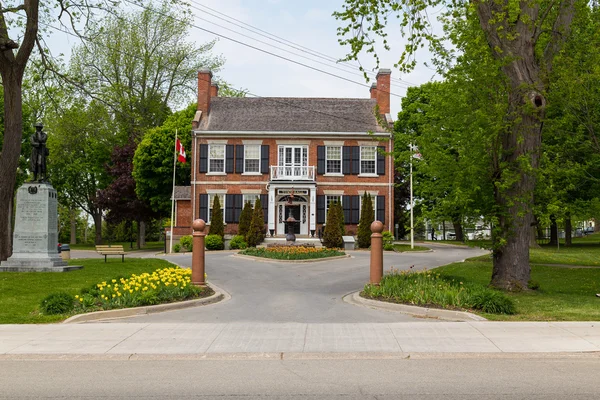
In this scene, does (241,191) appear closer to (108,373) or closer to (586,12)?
(586,12)

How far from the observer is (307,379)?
282 inches

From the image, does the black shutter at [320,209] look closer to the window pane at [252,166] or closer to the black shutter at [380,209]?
the black shutter at [380,209]

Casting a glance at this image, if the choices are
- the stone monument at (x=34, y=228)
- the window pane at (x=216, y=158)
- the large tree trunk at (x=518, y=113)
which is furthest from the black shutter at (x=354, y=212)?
the large tree trunk at (x=518, y=113)

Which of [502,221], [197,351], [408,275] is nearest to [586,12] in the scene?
[502,221]

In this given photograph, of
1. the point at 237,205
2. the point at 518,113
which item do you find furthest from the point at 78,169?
the point at 518,113

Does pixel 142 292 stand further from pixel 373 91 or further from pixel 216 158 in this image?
pixel 373 91

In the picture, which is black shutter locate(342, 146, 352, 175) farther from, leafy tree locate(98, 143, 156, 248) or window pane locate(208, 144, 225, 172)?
leafy tree locate(98, 143, 156, 248)

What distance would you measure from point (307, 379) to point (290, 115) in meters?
34.1

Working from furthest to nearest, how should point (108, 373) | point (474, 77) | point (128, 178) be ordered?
point (128, 178), point (474, 77), point (108, 373)

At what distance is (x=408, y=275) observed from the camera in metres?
16.0

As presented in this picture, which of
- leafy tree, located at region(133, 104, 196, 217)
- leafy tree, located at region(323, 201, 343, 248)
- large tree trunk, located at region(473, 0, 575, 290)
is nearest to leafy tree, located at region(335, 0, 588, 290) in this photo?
large tree trunk, located at region(473, 0, 575, 290)

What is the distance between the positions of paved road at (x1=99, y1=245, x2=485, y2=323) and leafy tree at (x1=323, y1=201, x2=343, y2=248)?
9307mm

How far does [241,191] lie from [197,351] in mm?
30377

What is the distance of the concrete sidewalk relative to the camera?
28.9ft
